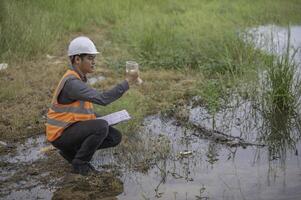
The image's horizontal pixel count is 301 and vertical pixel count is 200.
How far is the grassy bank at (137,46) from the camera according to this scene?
692 cm

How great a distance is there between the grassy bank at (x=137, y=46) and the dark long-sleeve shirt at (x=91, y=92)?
1.48 metres

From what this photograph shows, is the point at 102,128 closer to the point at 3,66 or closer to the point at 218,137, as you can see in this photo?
the point at 218,137

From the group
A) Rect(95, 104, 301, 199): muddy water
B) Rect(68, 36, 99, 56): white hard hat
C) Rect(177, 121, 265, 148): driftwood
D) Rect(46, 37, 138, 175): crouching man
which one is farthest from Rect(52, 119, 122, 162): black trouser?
Rect(177, 121, 265, 148): driftwood

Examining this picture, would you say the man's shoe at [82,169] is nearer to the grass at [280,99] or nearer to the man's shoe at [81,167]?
the man's shoe at [81,167]

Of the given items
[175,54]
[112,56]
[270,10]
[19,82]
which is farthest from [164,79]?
[270,10]

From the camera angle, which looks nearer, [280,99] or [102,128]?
[102,128]

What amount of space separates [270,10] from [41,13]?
16.3 feet

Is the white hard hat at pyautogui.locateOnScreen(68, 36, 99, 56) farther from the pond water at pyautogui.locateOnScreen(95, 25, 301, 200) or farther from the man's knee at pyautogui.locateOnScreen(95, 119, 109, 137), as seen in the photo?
the pond water at pyautogui.locateOnScreen(95, 25, 301, 200)

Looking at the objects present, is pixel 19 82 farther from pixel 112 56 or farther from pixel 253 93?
pixel 253 93

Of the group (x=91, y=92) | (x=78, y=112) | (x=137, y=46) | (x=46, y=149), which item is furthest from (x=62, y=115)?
(x=137, y=46)

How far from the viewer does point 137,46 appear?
348 inches

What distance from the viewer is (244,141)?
18.8 feet

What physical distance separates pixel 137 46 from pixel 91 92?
4.39 meters

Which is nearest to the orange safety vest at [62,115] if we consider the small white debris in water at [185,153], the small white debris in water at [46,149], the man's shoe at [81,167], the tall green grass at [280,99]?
the man's shoe at [81,167]
